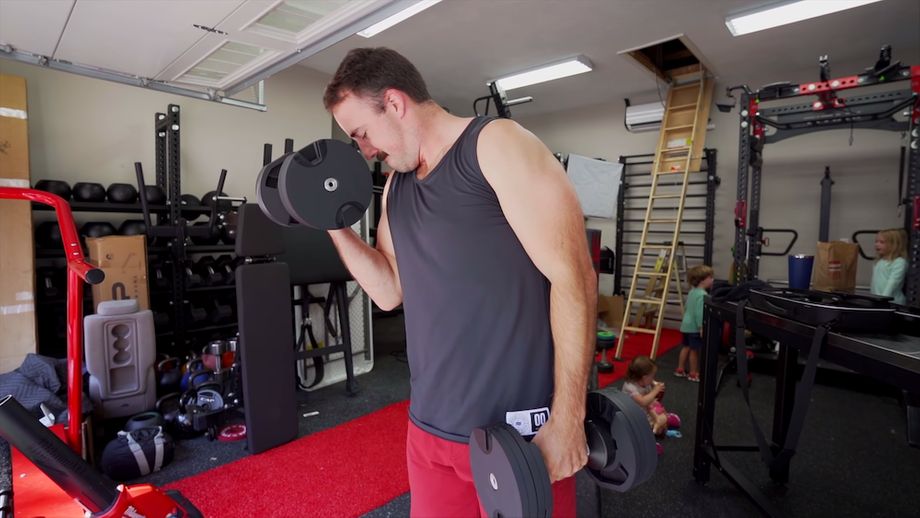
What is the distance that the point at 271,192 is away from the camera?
1.02 meters

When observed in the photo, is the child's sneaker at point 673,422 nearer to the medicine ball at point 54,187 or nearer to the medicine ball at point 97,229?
the medicine ball at point 97,229

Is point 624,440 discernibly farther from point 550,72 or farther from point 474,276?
point 550,72

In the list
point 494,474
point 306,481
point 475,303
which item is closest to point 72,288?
point 306,481

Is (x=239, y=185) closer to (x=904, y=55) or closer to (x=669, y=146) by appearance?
(x=669, y=146)

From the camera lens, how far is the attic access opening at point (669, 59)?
4855mm

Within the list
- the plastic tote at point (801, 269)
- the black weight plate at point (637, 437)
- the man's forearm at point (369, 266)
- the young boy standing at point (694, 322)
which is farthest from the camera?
the young boy standing at point (694, 322)

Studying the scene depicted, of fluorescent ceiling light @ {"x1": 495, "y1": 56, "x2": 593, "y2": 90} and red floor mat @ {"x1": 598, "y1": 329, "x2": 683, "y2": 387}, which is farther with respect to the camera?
fluorescent ceiling light @ {"x1": 495, "y1": 56, "x2": 593, "y2": 90}

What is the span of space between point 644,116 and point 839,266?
8.80 ft

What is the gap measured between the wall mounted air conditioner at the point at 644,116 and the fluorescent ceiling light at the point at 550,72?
1006 mm

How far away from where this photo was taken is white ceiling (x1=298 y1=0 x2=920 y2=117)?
3.80 meters

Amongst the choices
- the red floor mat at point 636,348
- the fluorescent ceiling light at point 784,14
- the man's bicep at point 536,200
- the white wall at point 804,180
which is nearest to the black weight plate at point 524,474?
the man's bicep at point 536,200

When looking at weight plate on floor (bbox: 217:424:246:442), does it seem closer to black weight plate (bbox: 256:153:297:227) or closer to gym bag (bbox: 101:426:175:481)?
gym bag (bbox: 101:426:175:481)

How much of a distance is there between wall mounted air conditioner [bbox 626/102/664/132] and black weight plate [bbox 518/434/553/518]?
580 cm

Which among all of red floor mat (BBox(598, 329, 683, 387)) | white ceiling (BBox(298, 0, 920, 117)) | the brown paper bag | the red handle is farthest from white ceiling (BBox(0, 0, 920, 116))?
red floor mat (BBox(598, 329, 683, 387))
